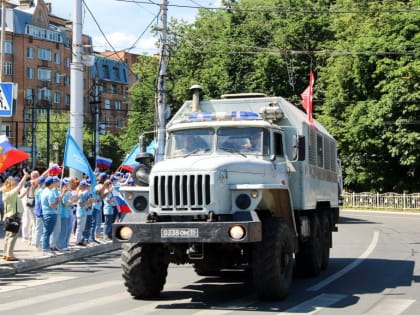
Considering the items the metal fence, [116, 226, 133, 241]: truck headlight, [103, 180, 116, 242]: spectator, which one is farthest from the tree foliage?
[116, 226, 133, 241]: truck headlight

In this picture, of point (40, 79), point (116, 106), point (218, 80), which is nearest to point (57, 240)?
point (218, 80)

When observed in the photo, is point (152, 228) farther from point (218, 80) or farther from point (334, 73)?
point (218, 80)

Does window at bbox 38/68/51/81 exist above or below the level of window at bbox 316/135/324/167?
above

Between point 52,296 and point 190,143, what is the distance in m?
3.26

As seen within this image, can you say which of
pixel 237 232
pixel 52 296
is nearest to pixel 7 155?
pixel 52 296

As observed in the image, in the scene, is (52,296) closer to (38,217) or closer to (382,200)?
(38,217)

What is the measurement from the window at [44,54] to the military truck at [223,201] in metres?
76.9

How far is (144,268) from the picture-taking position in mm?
10117

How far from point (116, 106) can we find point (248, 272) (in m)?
94.0

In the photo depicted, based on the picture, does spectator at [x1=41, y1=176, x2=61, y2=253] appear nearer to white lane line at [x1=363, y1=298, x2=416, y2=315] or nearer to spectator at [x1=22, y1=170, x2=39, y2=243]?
spectator at [x1=22, y1=170, x2=39, y2=243]

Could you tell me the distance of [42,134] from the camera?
7900 centimetres

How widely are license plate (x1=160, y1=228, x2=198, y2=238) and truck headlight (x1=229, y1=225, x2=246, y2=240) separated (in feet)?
1.57

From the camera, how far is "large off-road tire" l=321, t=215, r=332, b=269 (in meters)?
13.8

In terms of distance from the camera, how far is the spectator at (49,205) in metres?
15.4
